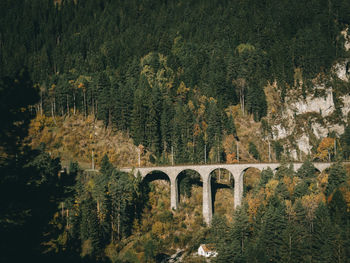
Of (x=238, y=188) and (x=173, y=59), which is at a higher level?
(x=173, y=59)

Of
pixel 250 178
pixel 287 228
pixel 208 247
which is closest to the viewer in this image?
pixel 287 228

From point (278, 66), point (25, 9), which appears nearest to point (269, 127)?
point (278, 66)

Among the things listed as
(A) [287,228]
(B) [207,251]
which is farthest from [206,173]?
(A) [287,228]

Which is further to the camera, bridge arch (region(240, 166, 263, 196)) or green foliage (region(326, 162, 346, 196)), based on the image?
bridge arch (region(240, 166, 263, 196))

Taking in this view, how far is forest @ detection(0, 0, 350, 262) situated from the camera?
1419 cm

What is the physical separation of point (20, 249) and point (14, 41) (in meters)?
161

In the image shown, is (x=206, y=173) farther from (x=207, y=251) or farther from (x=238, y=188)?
(x=207, y=251)

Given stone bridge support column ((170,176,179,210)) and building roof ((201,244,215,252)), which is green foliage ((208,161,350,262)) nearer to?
building roof ((201,244,215,252))

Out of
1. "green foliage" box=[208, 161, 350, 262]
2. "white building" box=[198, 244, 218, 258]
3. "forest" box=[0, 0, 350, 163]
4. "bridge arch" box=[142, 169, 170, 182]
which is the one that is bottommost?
"white building" box=[198, 244, 218, 258]

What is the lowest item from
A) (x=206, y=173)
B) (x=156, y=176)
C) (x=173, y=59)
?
(x=156, y=176)

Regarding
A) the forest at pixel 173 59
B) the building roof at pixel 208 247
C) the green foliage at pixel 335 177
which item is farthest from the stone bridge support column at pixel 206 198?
the green foliage at pixel 335 177

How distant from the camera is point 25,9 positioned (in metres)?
176

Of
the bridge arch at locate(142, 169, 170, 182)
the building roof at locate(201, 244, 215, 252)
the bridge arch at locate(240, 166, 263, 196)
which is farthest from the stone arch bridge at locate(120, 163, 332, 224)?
the building roof at locate(201, 244, 215, 252)

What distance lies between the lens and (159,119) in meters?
101
